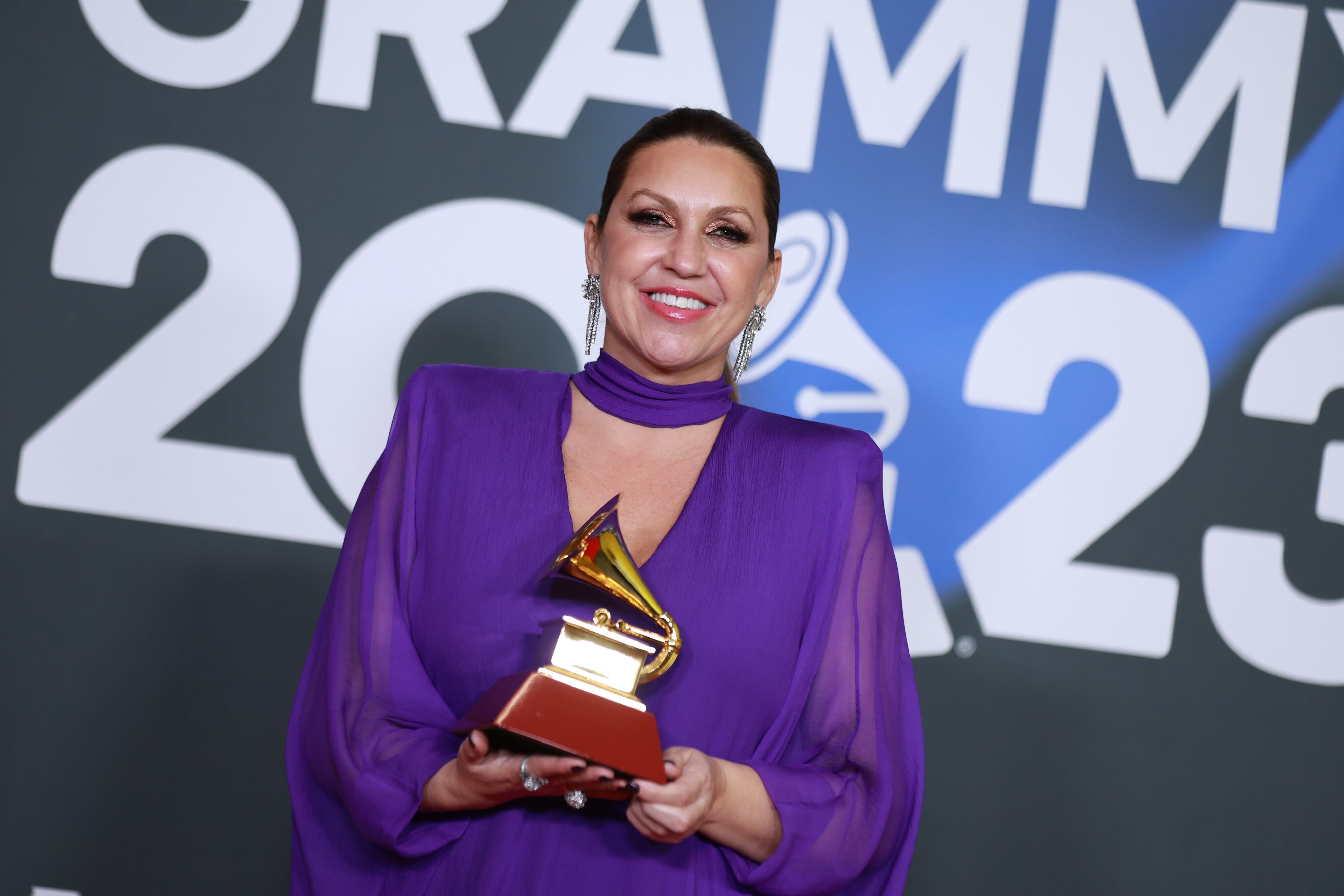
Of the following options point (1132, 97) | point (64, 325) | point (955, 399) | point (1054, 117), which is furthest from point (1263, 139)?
point (64, 325)

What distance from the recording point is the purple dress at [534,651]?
1491mm

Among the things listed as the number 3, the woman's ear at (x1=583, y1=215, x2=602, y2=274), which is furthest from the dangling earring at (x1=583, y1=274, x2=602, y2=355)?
the number 3

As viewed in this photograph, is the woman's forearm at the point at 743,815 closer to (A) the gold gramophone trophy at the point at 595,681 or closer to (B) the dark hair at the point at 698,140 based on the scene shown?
(A) the gold gramophone trophy at the point at 595,681

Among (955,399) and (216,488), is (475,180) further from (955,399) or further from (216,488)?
(955,399)

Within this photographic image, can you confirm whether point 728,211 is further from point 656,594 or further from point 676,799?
point 676,799

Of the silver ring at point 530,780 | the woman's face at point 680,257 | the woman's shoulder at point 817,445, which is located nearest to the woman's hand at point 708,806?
the silver ring at point 530,780

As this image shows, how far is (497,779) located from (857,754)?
52 cm

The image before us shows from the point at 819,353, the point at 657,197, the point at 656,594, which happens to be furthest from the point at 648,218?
the point at 819,353

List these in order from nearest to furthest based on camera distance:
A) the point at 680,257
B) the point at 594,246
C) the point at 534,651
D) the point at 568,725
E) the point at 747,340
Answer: the point at 568,725 < the point at 534,651 < the point at 680,257 < the point at 594,246 < the point at 747,340

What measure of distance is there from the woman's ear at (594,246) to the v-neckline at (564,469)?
0.65 ft

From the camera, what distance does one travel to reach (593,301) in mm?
1950

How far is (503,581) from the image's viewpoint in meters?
1.56

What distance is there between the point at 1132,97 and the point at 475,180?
6.13ft

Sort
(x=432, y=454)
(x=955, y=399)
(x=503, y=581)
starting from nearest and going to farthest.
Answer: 1. (x=503, y=581)
2. (x=432, y=454)
3. (x=955, y=399)
